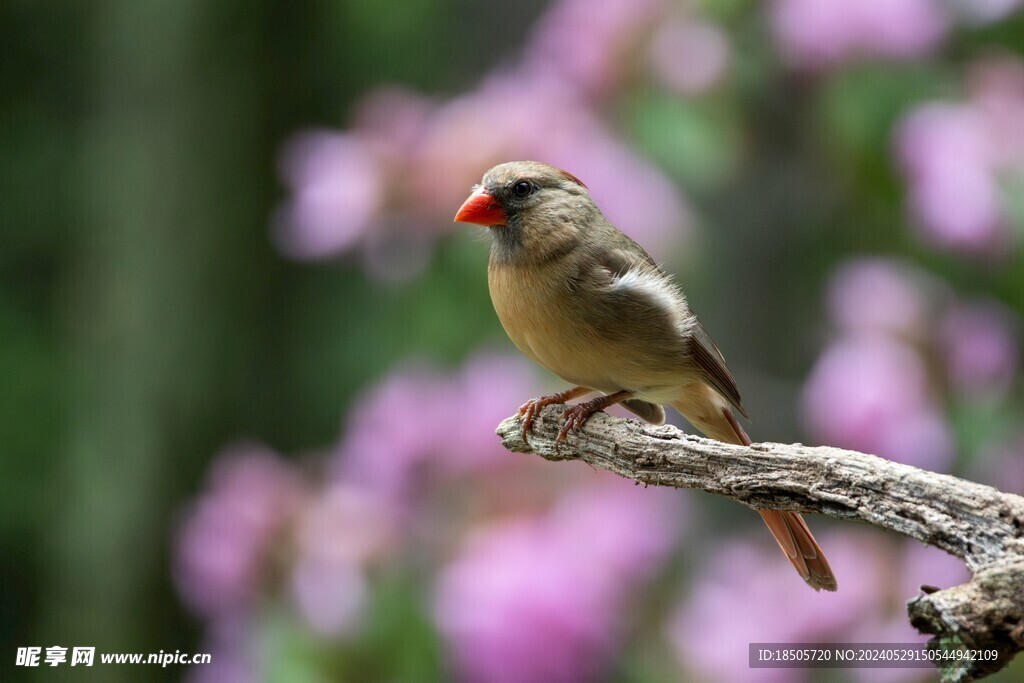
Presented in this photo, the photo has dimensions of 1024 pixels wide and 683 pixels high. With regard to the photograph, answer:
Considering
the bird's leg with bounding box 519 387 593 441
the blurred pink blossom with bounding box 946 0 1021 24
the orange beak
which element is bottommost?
the bird's leg with bounding box 519 387 593 441

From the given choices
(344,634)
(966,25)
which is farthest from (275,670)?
(966,25)

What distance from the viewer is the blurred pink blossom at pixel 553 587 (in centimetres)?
245

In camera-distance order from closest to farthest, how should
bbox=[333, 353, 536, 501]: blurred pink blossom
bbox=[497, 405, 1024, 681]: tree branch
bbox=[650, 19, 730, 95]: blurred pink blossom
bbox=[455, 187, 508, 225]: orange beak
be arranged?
1. bbox=[497, 405, 1024, 681]: tree branch
2. bbox=[455, 187, 508, 225]: orange beak
3. bbox=[333, 353, 536, 501]: blurred pink blossom
4. bbox=[650, 19, 730, 95]: blurred pink blossom

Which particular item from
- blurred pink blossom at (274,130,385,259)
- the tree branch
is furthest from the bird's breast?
blurred pink blossom at (274,130,385,259)

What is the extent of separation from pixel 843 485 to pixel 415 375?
62.5 inches

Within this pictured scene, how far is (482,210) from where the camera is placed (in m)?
2.09

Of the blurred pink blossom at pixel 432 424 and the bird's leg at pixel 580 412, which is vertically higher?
the bird's leg at pixel 580 412

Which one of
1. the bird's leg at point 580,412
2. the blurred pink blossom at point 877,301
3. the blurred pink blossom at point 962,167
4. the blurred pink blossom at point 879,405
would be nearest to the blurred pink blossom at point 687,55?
the blurred pink blossom at point 962,167

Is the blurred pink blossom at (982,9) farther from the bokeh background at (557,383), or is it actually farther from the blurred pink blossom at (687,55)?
the blurred pink blossom at (687,55)

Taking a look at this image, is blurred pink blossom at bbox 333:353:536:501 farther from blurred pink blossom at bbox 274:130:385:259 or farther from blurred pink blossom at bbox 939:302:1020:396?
blurred pink blossom at bbox 939:302:1020:396

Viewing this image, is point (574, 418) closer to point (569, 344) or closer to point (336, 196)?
point (569, 344)

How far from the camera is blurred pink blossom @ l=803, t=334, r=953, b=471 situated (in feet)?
8.64

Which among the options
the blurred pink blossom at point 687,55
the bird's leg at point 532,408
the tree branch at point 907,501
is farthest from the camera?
the blurred pink blossom at point 687,55

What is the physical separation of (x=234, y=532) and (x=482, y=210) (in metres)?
1.23
